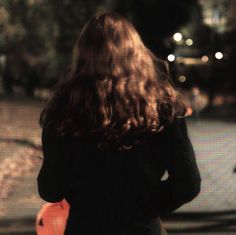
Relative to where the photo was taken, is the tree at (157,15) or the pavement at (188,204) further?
the tree at (157,15)

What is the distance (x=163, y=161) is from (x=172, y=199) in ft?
0.34

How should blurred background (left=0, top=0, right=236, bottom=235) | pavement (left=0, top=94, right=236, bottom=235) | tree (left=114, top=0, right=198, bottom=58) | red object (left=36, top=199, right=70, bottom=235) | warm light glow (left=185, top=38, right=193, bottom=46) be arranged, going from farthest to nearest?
1. warm light glow (left=185, top=38, right=193, bottom=46)
2. tree (left=114, top=0, right=198, bottom=58)
3. blurred background (left=0, top=0, right=236, bottom=235)
4. pavement (left=0, top=94, right=236, bottom=235)
5. red object (left=36, top=199, right=70, bottom=235)

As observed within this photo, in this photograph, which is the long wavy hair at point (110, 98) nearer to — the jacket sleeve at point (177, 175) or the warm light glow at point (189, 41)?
the jacket sleeve at point (177, 175)

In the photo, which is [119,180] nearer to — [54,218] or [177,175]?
[177,175]

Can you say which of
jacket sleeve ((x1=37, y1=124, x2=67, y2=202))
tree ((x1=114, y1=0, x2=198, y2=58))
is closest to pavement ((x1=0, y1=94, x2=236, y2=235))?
jacket sleeve ((x1=37, y1=124, x2=67, y2=202))

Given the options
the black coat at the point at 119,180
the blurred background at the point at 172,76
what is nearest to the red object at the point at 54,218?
the black coat at the point at 119,180

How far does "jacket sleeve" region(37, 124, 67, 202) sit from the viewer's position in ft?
4.02

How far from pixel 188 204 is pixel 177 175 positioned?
3282 millimetres

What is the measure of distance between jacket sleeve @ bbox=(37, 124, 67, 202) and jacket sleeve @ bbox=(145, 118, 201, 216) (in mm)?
228

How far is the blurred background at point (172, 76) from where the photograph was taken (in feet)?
14.0

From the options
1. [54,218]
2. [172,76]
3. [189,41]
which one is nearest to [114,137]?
[54,218]

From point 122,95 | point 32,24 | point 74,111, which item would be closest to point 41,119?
point 74,111

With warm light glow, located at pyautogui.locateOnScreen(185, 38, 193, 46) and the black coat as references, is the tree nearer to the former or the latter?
warm light glow, located at pyautogui.locateOnScreen(185, 38, 193, 46)

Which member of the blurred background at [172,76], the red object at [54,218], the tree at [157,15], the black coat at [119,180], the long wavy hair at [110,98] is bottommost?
→ the blurred background at [172,76]
